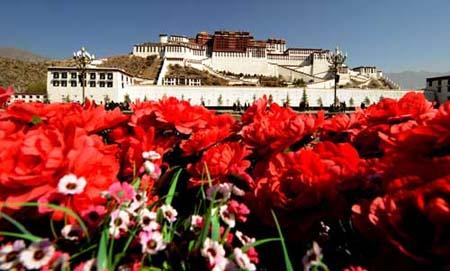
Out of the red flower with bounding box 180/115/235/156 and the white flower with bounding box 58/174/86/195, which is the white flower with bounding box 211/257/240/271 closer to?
the white flower with bounding box 58/174/86/195

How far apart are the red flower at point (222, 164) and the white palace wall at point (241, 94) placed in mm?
46620

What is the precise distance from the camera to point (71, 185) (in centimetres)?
92

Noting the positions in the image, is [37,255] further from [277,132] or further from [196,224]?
[277,132]

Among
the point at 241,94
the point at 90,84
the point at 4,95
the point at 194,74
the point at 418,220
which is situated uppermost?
the point at 194,74

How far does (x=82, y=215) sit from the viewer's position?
99 centimetres

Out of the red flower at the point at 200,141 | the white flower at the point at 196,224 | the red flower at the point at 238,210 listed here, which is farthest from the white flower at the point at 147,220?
the red flower at the point at 200,141

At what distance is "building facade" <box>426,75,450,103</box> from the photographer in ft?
178

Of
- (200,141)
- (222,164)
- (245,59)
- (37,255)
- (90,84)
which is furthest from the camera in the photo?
(245,59)

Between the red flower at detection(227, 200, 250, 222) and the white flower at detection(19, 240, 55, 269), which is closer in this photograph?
the white flower at detection(19, 240, 55, 269)

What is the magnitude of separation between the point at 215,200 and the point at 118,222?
302 millimetres

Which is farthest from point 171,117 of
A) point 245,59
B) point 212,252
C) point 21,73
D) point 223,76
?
point 21,73

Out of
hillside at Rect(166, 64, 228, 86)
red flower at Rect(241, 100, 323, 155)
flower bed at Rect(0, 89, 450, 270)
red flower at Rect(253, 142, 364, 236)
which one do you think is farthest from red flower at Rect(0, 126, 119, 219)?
hillside at Rect(166, 64, 228, 86)

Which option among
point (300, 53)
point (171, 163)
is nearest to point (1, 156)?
point (171, 163)

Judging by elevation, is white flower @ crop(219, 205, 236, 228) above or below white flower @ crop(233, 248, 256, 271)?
above
